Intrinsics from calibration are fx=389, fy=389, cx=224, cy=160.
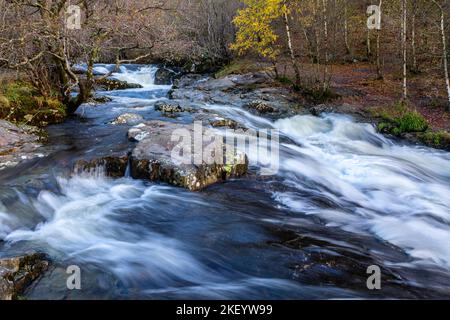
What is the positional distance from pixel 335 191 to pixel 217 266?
12.9ft

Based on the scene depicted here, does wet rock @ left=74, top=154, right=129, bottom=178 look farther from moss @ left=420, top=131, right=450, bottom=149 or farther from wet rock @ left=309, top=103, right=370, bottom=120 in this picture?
moss @ left=420, top=131, right=450, bottom=149

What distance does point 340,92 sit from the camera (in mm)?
15844

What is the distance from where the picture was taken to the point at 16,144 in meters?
9.26

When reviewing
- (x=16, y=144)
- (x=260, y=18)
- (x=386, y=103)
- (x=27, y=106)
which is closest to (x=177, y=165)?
(x=16, y=144)

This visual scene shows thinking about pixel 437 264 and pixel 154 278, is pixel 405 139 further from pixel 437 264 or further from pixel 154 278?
pixel 154 278

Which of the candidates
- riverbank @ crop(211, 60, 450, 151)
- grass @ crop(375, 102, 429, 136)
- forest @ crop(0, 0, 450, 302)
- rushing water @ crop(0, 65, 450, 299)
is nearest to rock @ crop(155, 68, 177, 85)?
riverbank @ crop(211, 60, 450, 151)

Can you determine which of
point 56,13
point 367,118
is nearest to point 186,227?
point 56,13

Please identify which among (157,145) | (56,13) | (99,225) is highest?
(56,13)

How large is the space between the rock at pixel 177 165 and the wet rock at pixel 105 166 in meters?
0.32

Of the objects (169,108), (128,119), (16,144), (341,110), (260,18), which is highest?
(260,18)

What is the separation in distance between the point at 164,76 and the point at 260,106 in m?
9.24

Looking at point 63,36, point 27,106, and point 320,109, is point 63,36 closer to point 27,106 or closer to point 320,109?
point 27,106

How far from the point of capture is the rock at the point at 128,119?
38.1ft

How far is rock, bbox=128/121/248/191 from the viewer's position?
290 inches
